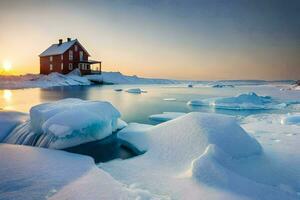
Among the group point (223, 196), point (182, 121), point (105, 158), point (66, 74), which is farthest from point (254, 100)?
point (66, 74)

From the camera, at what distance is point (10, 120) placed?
338 inches

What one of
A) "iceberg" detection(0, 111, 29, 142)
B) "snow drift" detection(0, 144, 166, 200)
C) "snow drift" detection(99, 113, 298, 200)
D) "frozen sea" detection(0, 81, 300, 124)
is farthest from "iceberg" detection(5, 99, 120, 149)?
"frozen sea" detection(0, 81, 300, 124)

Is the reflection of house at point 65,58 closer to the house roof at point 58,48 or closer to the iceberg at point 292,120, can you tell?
the house roof at point 58,48

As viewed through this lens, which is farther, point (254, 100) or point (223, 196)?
point (254, 100)

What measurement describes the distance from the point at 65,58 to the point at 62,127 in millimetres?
42934

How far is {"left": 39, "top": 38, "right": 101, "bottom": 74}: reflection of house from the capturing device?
46781 millimetres

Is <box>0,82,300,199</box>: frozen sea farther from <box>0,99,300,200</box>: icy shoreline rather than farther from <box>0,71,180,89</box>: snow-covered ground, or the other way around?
<box>0,71,180,89</box>: snow-covered ground

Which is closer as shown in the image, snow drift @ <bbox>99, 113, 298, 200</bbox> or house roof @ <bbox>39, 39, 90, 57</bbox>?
snow drift @ <bbox>99, 113, 298, 200</bbox>

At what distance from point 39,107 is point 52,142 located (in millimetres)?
2037

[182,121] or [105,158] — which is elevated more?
[182,121]

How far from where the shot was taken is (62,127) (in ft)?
22.9

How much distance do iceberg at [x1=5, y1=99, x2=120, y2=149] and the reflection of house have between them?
41.1 m

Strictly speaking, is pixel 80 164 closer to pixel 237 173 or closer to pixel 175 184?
pixel 175 184

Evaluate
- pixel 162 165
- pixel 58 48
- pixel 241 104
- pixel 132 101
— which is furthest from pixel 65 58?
pixel 162 165
